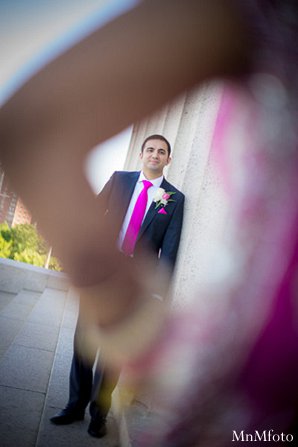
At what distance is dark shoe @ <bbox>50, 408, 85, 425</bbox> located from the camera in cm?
212

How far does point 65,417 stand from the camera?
2.14 metres

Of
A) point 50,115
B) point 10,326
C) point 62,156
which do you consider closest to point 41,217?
point 62,156

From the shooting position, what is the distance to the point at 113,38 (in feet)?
3.14

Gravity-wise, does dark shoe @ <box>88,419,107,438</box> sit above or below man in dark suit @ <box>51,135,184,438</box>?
below

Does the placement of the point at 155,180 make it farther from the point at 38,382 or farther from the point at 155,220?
the point at 38,382

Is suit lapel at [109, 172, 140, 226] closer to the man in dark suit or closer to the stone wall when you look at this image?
→ the man in dark suit

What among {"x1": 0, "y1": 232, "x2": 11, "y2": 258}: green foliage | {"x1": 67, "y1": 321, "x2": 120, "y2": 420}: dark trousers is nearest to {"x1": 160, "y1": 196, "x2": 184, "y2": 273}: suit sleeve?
{"x1": 67, "y1": 321, "x2": 120, "y2": 420}: dark trousers

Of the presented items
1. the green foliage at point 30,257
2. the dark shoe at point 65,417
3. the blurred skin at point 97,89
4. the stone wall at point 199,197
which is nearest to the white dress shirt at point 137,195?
the stone wall at point 199,197

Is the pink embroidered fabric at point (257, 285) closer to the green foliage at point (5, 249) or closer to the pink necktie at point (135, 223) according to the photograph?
the pink necktie at point (135, 223)

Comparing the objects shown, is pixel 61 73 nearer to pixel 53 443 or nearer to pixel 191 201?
pixel 191 201

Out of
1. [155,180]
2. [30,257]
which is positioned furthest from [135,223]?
[30,257]

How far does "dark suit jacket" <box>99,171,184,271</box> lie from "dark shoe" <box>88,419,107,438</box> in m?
1.00

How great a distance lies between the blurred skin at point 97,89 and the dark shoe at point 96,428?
1.23 m

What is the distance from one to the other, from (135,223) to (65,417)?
1230 millimetres
